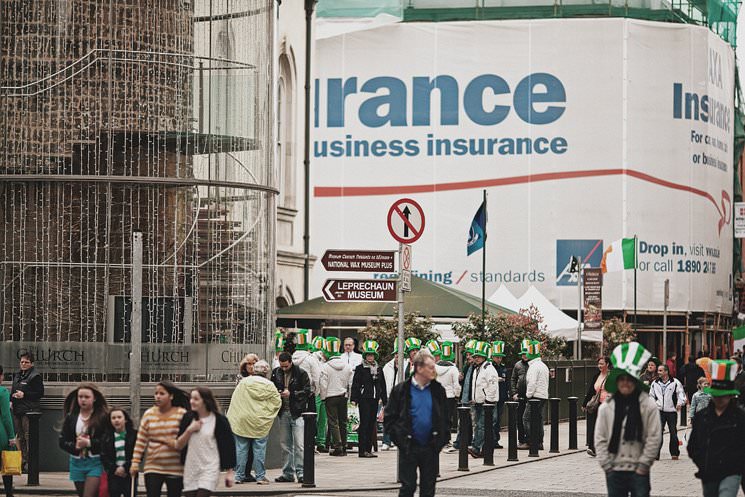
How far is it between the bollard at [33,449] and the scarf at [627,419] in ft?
28.1

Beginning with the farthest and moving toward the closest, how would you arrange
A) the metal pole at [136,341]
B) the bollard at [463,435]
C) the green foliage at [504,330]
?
Answer: the green foliage at [504,330] < the bollard at [463,435] < the metal pole at [136,341]

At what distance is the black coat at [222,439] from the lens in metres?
12.2

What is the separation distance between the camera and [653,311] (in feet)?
173

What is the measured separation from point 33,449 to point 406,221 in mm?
5024

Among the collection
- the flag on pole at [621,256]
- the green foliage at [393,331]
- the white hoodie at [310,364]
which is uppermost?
the flag on pole at [621,256]

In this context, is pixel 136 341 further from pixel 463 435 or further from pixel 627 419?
pixel 627 419

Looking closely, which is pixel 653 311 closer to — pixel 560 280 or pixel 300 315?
pixel 560 280

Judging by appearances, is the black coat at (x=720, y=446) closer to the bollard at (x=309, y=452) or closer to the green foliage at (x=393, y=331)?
the bollard at (x=309, y=452)

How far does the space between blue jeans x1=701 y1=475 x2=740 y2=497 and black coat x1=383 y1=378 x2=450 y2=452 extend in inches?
102

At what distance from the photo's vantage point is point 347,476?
2031 centimetres

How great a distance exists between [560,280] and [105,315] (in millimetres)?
33057

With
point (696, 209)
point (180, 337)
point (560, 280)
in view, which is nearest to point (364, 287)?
point (180, 337)

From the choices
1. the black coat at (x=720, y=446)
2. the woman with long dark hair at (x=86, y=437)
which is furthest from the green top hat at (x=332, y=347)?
the black coat at (x=720, y=446)

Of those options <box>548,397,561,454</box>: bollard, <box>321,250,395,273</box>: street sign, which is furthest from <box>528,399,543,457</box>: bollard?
<box>321,250,395,273</box>: street sign
